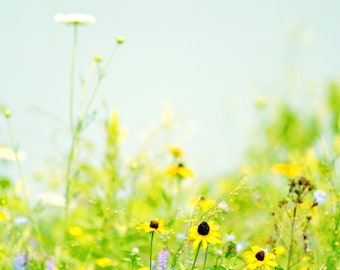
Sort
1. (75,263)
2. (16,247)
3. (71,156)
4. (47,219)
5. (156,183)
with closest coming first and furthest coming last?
1. (16,247)
2. (75,263)
3. (71,156)
4. (156,183)
5. (47,219)

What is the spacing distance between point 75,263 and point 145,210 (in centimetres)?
173

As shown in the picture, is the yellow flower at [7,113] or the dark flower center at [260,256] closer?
the dark flower center at [260,256]

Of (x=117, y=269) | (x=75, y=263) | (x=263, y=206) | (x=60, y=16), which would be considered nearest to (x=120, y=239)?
(x=75, y=263)

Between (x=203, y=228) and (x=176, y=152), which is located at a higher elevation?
(x=176, y=152)

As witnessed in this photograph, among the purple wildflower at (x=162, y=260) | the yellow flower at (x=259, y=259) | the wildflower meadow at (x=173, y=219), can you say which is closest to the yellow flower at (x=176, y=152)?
the wildflower meadow at (x=173, y=219)

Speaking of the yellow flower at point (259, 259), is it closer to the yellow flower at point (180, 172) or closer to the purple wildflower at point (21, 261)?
the purple wildflower at point (21, 261)

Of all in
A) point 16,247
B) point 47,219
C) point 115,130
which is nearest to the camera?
point 16,247

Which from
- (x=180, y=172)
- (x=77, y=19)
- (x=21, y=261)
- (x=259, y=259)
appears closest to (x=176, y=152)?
(x=180, y=172)

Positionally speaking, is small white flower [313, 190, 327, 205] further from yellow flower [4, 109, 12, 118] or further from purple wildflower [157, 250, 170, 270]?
yellow flower [4, 109, 12, 118]

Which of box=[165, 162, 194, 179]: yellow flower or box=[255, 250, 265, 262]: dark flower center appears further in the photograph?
box=[165, 162, 194, 179]: yellow flower

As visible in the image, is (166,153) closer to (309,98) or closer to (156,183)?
(156,183)

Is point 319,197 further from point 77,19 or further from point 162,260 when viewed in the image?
point 77,19

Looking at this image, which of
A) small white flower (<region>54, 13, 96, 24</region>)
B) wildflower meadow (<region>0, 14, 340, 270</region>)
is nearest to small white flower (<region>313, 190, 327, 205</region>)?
wildflower meadow (<region>0, 14, 340, 270</region>)

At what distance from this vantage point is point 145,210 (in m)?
4.43
